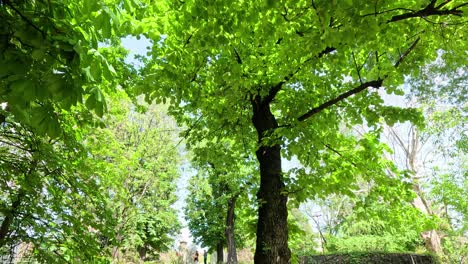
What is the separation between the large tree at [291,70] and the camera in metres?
3.35

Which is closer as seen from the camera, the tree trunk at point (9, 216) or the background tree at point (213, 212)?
the tree trunk at point (9, 216)

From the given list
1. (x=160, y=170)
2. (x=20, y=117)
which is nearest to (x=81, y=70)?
(x=20, y=117)

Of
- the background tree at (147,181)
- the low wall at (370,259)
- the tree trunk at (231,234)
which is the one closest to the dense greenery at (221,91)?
the background tree at (147,181)

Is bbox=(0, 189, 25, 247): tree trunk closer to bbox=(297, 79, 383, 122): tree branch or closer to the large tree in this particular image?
the large tree

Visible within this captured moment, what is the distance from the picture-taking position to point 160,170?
55.5 feet

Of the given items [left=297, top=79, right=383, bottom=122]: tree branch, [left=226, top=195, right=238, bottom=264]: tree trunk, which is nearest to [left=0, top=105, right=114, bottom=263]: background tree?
[left=297, top=79, right=383, bottom=122]: tree branch

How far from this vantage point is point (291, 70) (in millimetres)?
4688

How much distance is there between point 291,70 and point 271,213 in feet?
6.67

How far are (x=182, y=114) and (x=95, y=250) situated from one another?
10.2ft

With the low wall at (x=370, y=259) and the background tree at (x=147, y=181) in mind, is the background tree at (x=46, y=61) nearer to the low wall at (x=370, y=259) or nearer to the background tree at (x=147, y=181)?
the background tree at (x=147, y=181)

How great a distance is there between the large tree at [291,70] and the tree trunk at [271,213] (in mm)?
14

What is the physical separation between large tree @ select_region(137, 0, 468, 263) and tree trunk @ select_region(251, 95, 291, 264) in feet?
0.04

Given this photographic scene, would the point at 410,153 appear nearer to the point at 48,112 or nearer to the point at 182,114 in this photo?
the point at 182,114

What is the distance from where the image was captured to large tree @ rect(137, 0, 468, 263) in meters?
3.35
